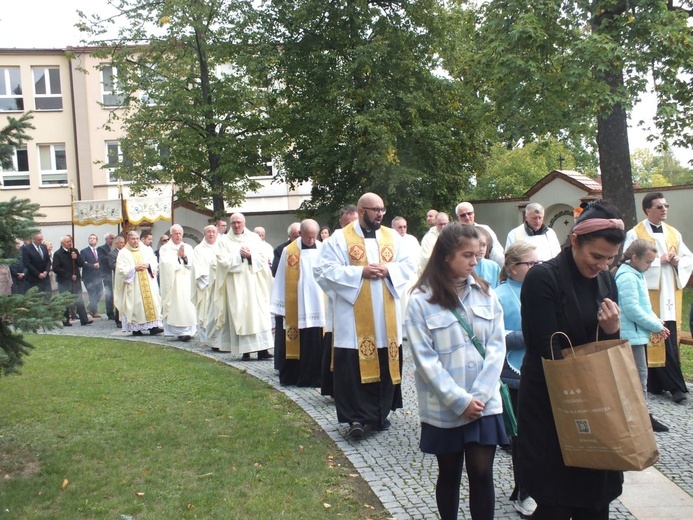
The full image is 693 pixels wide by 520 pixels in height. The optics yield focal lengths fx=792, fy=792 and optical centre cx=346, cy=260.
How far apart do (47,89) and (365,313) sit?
34.4 m

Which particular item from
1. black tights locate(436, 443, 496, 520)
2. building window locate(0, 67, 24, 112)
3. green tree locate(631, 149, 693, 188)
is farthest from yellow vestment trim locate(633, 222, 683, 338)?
green tree locate(631, 149, 693, 188)

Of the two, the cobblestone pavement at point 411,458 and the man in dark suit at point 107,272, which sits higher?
the man in dark suit at point 107,272

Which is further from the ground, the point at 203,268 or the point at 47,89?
the point at 47,89

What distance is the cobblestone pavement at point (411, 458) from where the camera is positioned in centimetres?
512

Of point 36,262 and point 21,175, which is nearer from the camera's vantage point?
point 36,262

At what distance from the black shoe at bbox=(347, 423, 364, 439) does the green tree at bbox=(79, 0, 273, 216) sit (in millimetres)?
18074

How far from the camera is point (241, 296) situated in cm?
1194

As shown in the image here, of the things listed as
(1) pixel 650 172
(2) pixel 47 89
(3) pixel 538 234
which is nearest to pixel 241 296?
(3) pixel 538 234

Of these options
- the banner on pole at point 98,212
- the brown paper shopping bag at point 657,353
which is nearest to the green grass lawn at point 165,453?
the brown paper shopping bag at point 657,353

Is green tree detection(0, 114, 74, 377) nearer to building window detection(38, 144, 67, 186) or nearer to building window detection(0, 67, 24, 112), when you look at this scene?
building window detection(38, 144, 67, 186)

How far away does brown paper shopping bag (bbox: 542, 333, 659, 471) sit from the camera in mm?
3027

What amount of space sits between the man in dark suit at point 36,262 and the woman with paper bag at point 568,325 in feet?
52.6

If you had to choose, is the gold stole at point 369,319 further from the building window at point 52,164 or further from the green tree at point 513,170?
the building window at point 52,164

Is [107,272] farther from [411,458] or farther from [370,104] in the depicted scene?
[411,458]
